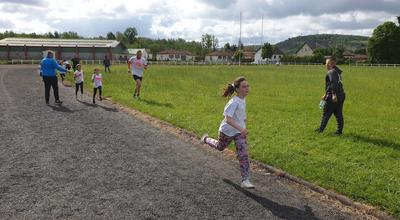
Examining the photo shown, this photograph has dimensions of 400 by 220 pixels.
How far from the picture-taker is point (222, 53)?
15125cm

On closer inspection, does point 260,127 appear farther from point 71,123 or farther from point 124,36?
point 124,36

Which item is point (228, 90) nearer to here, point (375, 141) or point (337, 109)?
point (337, 109)

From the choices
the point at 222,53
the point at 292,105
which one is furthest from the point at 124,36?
the point at 292,105

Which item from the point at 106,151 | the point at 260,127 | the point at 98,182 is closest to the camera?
the point at 98,182

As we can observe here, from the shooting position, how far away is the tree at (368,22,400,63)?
310 ft

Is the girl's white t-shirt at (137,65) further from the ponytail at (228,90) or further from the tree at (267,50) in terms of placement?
the tree at (267,50)

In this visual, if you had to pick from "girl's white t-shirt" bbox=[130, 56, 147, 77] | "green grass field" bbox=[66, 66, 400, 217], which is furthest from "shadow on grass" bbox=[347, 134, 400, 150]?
"girl's white t-shirt" bbox=[130, 56, 147, 77]

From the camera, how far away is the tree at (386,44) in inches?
3716

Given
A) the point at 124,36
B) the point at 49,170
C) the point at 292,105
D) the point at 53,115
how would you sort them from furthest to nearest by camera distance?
the point at 124,36 < the point at 292,105 < the point at 53,115 < the point at 49,170

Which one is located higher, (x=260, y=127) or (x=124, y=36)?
(x=124, y=36)

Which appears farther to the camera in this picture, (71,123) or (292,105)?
(292,105)

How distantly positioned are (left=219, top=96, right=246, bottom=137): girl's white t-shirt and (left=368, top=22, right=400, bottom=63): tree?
96.6 m

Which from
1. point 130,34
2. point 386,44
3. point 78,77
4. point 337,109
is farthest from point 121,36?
point 337,109

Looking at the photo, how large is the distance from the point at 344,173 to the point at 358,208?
1.43 meters
